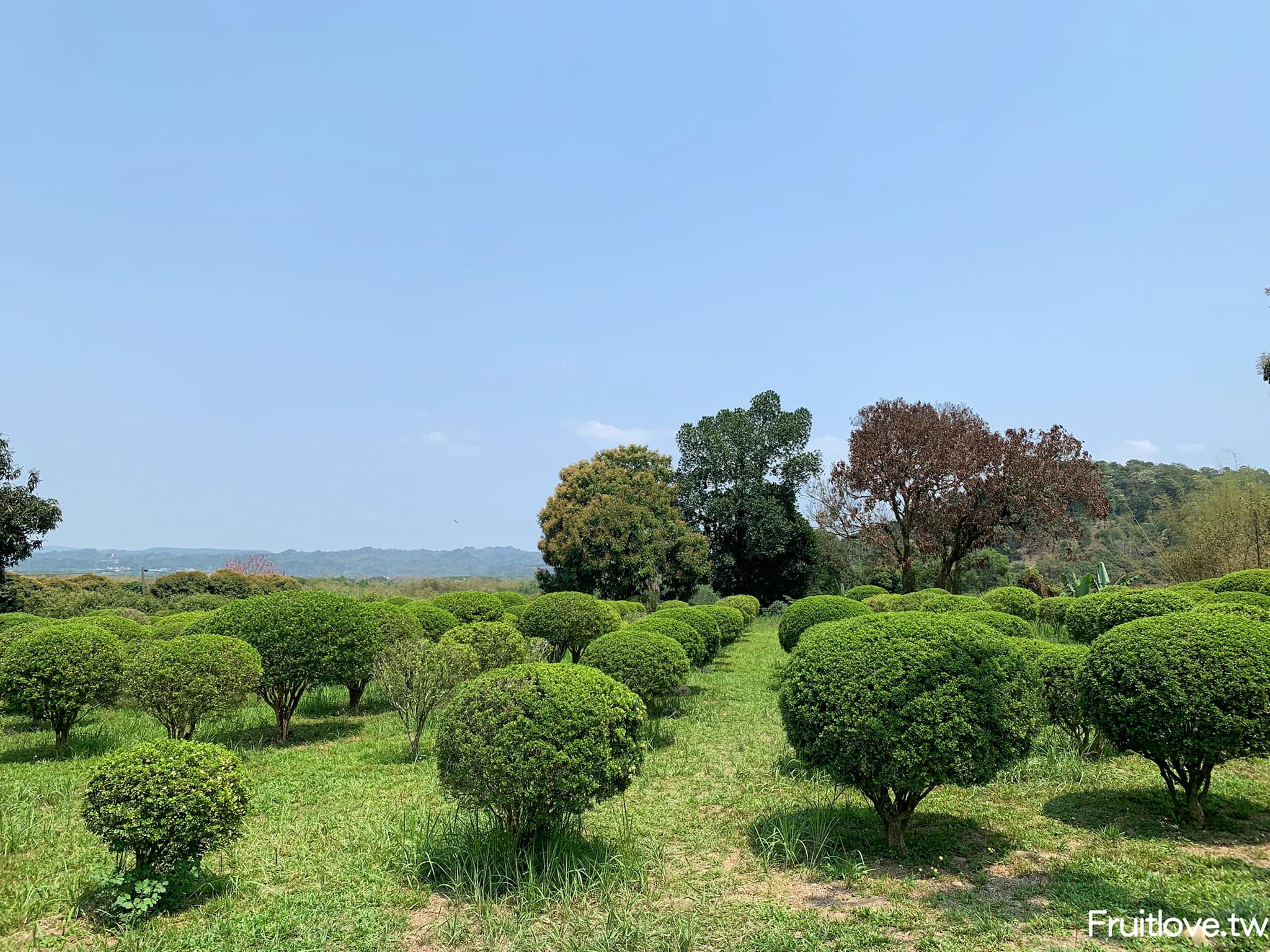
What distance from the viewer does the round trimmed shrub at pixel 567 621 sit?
14711 mm

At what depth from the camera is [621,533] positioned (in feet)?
92.4

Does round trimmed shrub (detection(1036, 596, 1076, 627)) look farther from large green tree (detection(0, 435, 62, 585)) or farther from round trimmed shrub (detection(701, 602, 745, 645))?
large green tree (detection(0, 435, 62, 585))

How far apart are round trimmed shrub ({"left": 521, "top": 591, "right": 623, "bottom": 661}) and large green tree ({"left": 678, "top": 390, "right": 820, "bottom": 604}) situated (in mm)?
19966

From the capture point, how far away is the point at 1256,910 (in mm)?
4289

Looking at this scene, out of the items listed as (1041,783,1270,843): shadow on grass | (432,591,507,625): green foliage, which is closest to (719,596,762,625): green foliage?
(432,591,507,625): green foliage

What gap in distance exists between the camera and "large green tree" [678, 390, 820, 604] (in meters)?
34.8

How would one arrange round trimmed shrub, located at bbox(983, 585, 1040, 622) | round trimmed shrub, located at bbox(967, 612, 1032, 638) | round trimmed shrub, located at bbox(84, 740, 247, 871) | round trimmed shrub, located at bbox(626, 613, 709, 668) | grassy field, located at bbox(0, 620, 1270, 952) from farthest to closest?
round trimmed shrub, located at bbox(983, 585, 1040, 622)
round trimmed shrub, located at bbox(626, 613, 709, 668)
round trimmed shrub, located at bbox(967, 612, 1032, 638)
round trimmed shrub, located at bbox(84, 740, 247, 871)
grassy field, located at bbox(0, 620, 1270, 952)

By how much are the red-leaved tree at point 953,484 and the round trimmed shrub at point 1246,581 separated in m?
11.3

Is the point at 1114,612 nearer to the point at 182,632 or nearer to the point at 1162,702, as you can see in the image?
the point at 1162,702

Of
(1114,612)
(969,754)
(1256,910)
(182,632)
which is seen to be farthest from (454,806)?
(1114,612)

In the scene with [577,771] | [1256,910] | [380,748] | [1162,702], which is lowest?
[380,748]

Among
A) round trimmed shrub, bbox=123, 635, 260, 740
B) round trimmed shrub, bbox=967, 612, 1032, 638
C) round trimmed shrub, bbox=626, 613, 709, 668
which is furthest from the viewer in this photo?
round trimmed shrub, bbox=626, 613, 709, 668

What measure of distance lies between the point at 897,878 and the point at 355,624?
28.4 ft

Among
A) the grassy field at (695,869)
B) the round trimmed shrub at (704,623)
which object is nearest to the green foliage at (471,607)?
the round trimmed shrub at (704,623)
